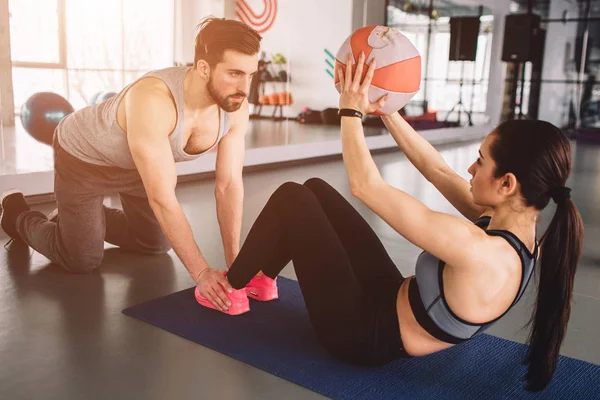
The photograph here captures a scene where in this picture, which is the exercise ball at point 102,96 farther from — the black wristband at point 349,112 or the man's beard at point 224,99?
the black wristband at point 349,112

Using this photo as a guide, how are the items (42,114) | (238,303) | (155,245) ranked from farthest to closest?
(42,114)
(155,245)
(238,303)

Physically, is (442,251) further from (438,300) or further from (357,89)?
(357,89)

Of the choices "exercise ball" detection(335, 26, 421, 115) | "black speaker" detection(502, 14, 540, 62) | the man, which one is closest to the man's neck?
the man

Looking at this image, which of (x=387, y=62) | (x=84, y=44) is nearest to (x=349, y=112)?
(x=387, y=62)

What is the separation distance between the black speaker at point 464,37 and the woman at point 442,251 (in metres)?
9.57

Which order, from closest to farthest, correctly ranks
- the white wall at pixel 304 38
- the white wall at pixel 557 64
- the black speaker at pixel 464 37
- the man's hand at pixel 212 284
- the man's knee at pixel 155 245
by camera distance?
the man's hand at pixel 212 284
the man's knee at pixel 155 245
the white wall at pixel 304 38
the black speaker at pixel 464 37
the white wall at pixel 557 64

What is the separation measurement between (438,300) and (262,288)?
1.01m

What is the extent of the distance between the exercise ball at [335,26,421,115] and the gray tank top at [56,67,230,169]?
2.55 ft

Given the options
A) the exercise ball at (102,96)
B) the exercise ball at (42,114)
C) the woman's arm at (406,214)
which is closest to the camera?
the woman's arm at (406,214)

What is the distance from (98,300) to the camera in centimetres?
237

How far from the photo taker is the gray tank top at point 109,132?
221 cm

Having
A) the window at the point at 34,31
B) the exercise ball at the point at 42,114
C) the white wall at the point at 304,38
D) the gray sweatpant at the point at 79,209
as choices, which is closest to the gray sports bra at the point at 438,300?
the gray sweatpant at the point at 79,209

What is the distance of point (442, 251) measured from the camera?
4.32 feet

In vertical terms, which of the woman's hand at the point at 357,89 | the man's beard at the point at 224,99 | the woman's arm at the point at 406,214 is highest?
the woman's hand at the point at 357,89
